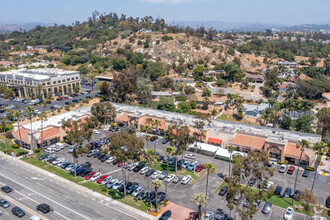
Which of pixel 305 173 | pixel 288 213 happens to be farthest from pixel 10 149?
pixel 305 173

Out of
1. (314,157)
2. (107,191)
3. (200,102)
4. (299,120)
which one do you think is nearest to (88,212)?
(107,191)

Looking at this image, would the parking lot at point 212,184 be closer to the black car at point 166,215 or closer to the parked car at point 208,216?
the parked car at point 208,216

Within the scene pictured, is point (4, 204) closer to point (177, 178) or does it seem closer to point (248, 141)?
point (177, 178)

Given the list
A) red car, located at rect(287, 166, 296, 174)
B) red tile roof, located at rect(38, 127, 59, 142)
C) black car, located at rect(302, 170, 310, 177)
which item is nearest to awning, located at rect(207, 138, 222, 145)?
red car, located at rect(287, 166, 296, 174)

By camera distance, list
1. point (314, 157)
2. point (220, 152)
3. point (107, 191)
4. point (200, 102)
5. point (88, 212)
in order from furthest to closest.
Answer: point (200, 102) < point (220, 152) < point (314, 157) < point (107, 191) < point (88, 212)

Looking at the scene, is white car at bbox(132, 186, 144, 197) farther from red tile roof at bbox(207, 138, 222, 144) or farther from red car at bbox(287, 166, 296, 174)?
red car at bbox(287, 166, 296, 174)

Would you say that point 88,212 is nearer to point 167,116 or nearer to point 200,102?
point 167,116
